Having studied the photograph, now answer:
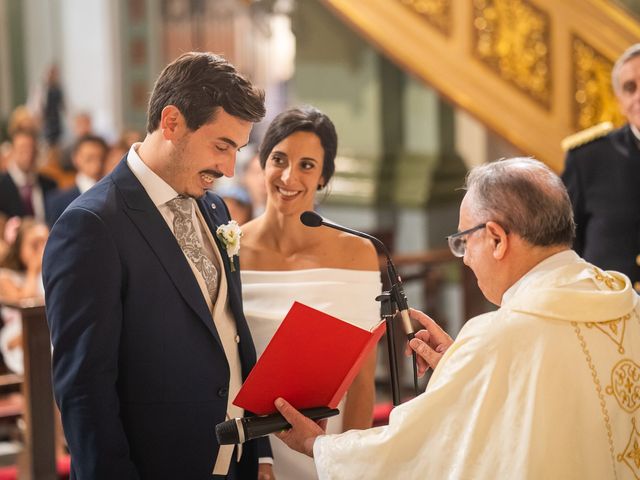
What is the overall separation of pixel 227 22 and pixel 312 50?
300 inches

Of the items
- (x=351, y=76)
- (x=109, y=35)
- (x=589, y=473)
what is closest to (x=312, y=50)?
(x=351, y=76)

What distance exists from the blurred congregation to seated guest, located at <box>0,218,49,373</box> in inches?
0.5

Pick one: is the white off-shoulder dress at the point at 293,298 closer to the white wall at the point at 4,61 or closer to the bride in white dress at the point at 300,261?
the bride in white dress at the point at 300,261

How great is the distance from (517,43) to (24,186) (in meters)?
4.92

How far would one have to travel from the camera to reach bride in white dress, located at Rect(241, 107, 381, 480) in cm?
308

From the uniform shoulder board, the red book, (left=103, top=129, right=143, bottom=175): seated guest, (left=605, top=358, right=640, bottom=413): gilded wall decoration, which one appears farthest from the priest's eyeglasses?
(left=103, top=129, right=143, bottom=175): seated guest

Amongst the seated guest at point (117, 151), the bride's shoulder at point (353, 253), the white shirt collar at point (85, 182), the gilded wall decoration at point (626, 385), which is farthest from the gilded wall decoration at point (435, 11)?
the gilded wall decoration at point (626, 385)

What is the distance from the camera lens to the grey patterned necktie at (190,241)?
98.6 inches

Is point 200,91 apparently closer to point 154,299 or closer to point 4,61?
point 154,299

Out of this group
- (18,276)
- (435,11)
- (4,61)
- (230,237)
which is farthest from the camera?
(4,61)

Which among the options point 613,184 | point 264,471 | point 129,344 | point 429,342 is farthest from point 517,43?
point 129,344

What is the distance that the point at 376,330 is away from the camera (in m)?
2.42

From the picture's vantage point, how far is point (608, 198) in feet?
12.5

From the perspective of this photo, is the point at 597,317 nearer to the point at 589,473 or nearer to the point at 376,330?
the point at 589,473
